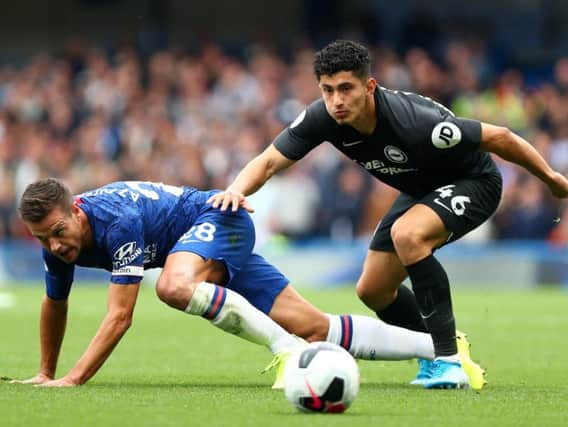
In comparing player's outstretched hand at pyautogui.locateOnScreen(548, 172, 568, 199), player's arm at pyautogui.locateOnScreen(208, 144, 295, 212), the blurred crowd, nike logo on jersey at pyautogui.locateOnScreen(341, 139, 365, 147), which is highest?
nike logo on jersey at pyautogui.locateOnScreen(341, 139, 365, 147)

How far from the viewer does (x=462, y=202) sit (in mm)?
8062

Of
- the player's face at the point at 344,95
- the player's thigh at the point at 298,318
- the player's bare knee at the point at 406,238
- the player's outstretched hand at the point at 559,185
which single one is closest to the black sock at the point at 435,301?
the player's bare knee at the point at 406,238

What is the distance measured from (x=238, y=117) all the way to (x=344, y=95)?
575 inches

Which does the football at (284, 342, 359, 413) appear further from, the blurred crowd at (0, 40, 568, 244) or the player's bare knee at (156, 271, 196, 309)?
the blurred crowd at (0, 40, 568, 244)

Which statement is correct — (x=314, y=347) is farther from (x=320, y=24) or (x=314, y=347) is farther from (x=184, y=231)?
(x=320, y=24)

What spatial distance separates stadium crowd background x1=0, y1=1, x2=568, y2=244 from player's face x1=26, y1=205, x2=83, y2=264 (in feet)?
41.3

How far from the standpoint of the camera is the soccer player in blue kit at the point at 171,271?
7.43 m

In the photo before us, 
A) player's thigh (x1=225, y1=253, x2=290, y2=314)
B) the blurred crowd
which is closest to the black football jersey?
player's thigh (x1=225, y1=253, x2=290, y2=314)

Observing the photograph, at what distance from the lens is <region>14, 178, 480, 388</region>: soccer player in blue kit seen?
743 centimetres

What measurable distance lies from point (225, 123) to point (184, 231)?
1402 centimetres

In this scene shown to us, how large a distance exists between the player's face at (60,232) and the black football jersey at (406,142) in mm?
1477

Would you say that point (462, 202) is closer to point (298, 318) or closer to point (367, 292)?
point (367, 292)

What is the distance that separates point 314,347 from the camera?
6.85 meters

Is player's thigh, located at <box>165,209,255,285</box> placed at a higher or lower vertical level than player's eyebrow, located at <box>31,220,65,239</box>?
lower
